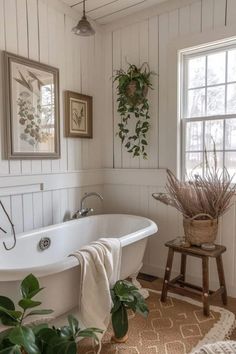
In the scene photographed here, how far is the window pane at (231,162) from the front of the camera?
2541mm

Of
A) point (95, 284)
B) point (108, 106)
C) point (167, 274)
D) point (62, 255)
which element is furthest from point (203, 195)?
point (108, 106)

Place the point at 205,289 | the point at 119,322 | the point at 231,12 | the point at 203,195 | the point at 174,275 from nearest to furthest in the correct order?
1. the point at 119,322
2. the point at 205,289
3. the point at 203,195
4. the point at 231,12
5. the point at 174,275

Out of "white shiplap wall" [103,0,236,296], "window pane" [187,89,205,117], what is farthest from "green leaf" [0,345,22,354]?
"window pane" [187,89,205,117]

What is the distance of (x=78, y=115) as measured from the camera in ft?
9.76

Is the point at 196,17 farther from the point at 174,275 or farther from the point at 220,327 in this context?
the point at 220,327

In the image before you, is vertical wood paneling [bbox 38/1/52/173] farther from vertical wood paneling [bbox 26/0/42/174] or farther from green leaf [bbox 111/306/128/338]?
green leaf [bbox 111/306/128/338]

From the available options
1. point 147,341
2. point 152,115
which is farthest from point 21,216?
point 152,115

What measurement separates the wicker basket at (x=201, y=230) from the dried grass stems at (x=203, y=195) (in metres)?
0.04

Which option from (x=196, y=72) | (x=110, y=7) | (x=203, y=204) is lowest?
(x=203, y=204)

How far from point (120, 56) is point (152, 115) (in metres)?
0.75

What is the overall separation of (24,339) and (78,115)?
2273 mm

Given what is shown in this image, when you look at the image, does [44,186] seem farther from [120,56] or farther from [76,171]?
[120,56]

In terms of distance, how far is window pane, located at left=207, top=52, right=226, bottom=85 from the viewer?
2.57 meters

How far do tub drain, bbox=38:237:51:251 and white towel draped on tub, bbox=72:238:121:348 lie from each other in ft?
2.23
